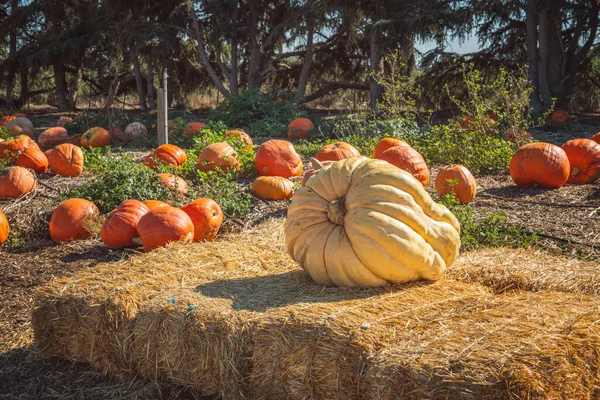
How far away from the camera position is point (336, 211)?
3.12 meters

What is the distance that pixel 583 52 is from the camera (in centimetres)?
1530

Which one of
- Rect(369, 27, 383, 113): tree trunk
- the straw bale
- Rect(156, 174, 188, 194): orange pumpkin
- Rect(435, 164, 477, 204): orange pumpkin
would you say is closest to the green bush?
Rect(369, 27, 383, 113): tree trunk

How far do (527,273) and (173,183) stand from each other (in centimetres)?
390

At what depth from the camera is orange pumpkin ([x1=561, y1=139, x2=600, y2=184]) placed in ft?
22.8

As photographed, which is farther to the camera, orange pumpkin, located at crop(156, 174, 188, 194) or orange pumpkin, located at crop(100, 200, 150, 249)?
orange pumpkin, located at crop(156, 174, 188, 194)

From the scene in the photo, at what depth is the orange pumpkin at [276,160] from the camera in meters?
7.00

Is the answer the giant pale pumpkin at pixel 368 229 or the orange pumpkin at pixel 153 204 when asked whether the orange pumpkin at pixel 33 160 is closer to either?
the orange pumpkin at pixel 153 204

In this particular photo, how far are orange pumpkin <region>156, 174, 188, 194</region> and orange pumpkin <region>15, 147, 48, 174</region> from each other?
2296 mm

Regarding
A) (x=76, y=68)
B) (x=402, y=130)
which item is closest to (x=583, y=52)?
(x=402, y=130)

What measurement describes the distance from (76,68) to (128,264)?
1987 centimetres

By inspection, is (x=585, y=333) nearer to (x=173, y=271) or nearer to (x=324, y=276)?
(x=324, y=276)

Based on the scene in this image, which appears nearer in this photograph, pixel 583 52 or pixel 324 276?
pixel 324 276

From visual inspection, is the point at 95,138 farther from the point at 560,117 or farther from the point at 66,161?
the point at 560,117

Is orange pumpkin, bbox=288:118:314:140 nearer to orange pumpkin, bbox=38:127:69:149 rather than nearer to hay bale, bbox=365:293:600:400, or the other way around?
orange pumpkin, bbox=38:127:69:149
